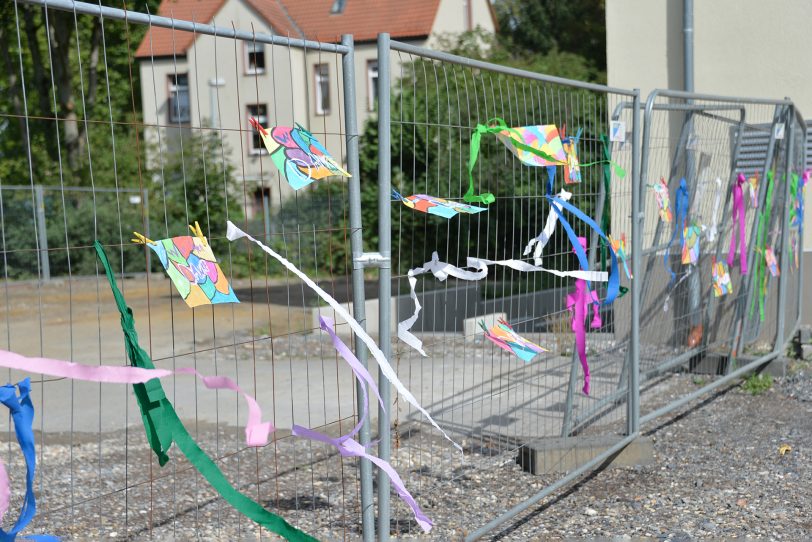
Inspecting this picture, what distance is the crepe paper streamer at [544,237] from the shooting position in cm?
456

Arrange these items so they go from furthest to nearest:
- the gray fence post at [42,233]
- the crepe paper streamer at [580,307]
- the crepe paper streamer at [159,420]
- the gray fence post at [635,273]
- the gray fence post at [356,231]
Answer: the gray fence post at [42,233], the gray fence post at [635,273], the crepe paper streamer at [580,307], the gray fence post at [356,231], the crepe paper streamer at [159,420]

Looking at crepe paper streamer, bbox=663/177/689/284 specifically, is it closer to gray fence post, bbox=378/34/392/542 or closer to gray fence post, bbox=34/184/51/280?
gray fence post, bbox=378/34/392/542

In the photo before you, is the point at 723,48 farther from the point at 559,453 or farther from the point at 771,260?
the point at 559,453

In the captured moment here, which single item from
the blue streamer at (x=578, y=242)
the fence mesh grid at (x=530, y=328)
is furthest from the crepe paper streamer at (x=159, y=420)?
the blue streamer at (x=578, y=242)

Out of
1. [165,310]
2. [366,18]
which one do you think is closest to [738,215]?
[165,310]

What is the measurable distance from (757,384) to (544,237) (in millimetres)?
3888

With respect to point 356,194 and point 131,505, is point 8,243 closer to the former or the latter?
point 131,505

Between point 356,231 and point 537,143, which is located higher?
point 537,143

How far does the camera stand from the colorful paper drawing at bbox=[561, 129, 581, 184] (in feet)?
15.5

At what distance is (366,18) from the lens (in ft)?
115

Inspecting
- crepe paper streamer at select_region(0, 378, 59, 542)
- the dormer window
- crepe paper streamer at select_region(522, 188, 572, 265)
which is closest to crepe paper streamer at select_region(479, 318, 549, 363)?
crepe paper streamer at select_region(522, 188, 572, 265)

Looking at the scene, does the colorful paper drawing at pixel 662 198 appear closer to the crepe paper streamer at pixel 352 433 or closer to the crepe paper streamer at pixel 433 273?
the crepe paper streamer at pixel 433 273

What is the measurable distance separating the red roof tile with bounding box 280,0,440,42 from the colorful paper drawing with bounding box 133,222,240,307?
→ 28.8 meters

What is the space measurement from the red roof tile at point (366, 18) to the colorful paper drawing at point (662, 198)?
25.7m
